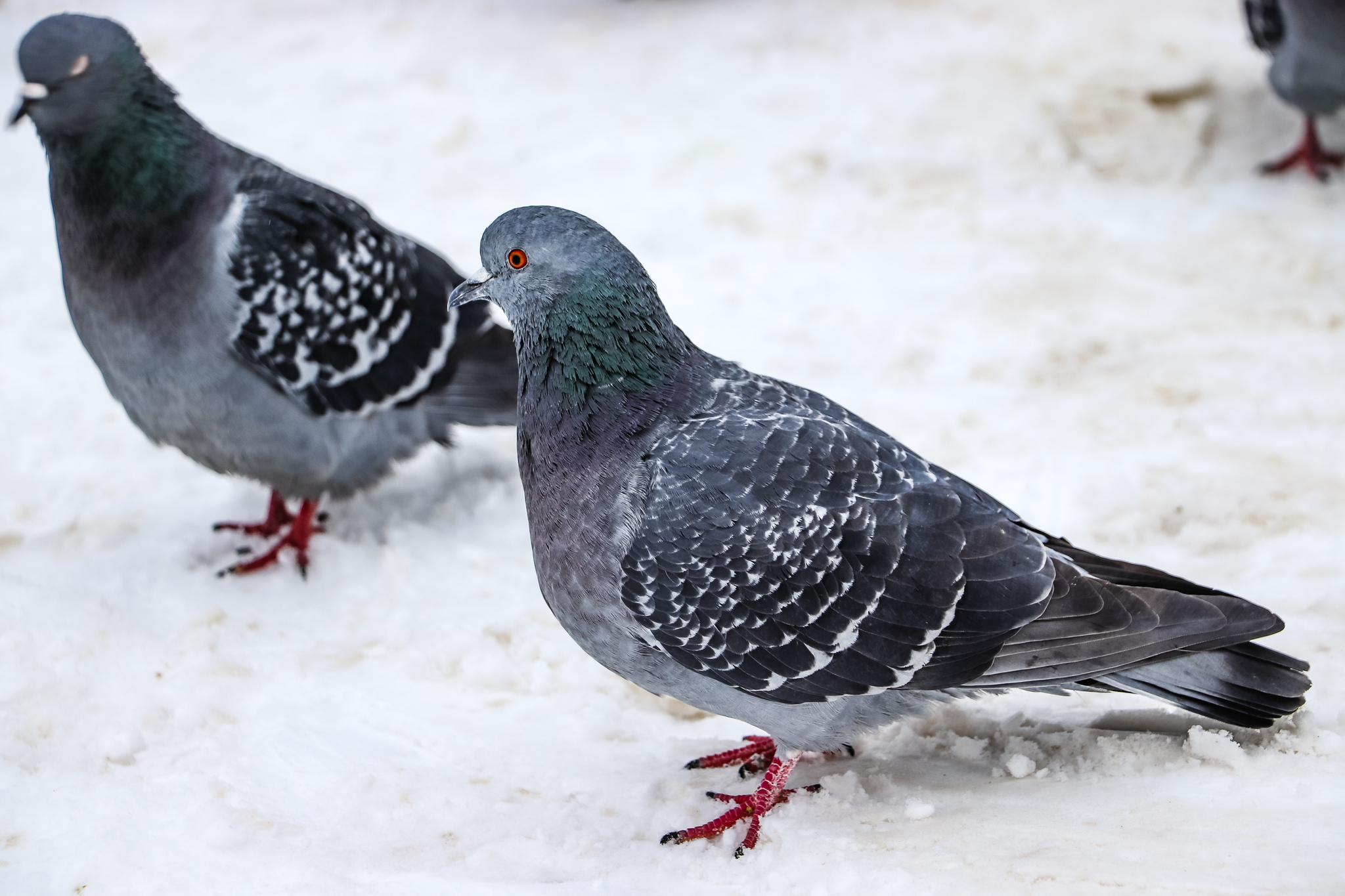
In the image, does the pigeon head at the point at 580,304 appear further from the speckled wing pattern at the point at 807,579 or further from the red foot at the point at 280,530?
the red foot at the point at 280,530

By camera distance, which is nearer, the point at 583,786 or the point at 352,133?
the point at 583,786

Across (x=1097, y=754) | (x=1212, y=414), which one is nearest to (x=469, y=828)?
(x=1097, y=754)

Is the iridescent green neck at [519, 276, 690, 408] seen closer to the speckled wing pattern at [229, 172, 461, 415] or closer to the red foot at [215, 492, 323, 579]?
the speckled wing pattern at [229, 172, 461, 415]

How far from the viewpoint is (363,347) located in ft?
17.2

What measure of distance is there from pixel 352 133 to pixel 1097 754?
7.00 m

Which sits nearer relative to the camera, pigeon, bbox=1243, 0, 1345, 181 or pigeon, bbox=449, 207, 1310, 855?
pigeon, bbox=449, 207, 1310, 855

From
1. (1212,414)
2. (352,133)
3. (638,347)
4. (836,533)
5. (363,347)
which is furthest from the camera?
(352,133)

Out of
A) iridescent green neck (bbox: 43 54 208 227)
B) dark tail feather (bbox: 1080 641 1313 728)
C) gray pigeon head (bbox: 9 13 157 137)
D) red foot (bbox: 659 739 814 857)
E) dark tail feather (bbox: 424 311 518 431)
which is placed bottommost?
red foot (bbox: 659 739 814 857)

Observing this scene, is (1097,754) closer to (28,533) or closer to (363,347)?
(363,347)

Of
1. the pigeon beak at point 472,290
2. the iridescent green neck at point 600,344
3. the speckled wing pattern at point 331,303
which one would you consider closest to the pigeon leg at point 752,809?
the iridescent green neck at point 600,344

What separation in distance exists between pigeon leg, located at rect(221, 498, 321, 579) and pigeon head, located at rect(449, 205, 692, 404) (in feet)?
6.76

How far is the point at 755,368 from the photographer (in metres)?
6.43

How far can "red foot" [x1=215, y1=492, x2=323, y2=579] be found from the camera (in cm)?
522

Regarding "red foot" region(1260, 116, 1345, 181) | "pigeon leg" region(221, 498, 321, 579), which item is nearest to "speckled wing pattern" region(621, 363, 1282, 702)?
"pigeon leg" region(221, 498, 321, 579)
